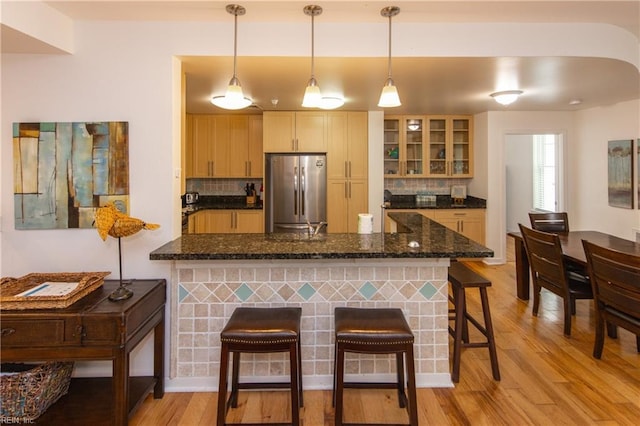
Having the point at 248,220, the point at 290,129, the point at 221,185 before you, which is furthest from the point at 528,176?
the point at 221,185

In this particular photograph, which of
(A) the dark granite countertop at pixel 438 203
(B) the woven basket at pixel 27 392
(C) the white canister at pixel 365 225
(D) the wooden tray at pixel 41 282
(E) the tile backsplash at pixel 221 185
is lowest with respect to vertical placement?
(B) the woven basket at pixel 27 392

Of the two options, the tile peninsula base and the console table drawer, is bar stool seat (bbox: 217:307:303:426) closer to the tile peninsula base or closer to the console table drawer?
the tile peninsula base

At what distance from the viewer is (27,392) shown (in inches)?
77.7

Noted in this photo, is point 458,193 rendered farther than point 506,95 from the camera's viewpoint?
Yes

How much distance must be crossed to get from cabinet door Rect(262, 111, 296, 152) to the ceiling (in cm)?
59

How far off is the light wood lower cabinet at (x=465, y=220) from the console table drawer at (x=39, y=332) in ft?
15.6

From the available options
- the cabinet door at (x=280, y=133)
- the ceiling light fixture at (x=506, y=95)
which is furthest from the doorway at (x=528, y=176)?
the cabinet door at (x=280, y=133)

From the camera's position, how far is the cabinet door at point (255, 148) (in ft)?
17.8

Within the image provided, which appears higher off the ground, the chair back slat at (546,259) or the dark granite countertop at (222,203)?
the dark granite countertop at (222,203)

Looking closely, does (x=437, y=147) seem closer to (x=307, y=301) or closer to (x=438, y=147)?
(x=438, y=147)

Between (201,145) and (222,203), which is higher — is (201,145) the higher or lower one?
the higher one

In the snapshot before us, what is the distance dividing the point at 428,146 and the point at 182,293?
453cm

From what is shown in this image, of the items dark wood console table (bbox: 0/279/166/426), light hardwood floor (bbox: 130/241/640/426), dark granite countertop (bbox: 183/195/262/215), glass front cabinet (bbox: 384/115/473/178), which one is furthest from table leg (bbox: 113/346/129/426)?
glass front cabinet (bbox: 384/115/473/178)

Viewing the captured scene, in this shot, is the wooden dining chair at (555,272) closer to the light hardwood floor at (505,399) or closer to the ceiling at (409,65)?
the light hardwood floor at (505,399)
